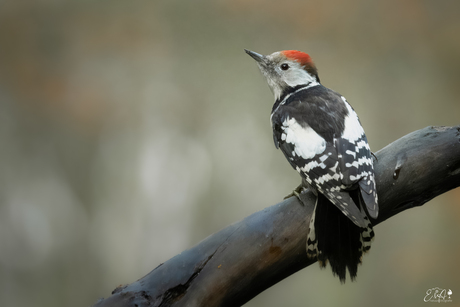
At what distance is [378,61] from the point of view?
2.46 metres

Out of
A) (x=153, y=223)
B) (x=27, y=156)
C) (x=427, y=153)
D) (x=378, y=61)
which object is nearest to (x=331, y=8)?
(x=378, y=61)

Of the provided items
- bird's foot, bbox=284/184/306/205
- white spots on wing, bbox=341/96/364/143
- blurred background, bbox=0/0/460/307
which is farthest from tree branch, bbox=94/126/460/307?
blurred background, bbox=0/0/460/307

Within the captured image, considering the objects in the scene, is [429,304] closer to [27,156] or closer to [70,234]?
[70,234]

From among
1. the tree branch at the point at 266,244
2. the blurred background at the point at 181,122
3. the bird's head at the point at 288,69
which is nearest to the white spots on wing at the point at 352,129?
the tree branch at the point at 266,244

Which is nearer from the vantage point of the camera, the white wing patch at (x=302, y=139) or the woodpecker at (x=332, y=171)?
the woodpecker at (x=332, y=171)

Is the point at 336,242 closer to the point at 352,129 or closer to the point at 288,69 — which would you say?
the point at 352,129

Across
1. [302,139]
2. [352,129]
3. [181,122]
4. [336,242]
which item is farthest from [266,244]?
[181,122]

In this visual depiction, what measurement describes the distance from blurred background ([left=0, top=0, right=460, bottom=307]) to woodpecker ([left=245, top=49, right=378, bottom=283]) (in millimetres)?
1032

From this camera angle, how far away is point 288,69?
5.53 feet

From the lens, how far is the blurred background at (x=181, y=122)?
2.27 metres

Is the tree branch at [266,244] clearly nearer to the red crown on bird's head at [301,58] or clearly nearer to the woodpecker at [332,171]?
the woodpecker at [332,171]

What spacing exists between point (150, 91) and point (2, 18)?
3.16 feet

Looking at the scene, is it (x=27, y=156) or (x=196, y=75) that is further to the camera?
(x=196, y=75)

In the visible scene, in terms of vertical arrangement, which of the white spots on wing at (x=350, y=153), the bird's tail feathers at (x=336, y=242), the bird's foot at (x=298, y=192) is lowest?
the bird's tail feathers at (x=336, y=242)
